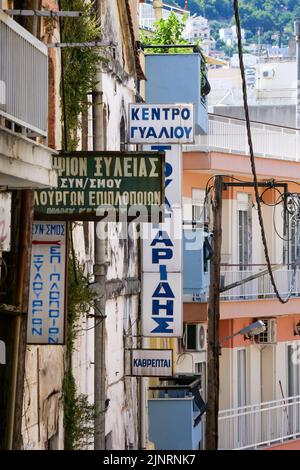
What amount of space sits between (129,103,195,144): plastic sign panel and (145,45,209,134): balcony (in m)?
7.19

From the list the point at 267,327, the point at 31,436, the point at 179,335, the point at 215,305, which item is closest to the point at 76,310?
the point at 31,436

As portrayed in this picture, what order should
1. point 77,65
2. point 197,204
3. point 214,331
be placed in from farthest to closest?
point 197,204 → point 214,331 → point 77,65

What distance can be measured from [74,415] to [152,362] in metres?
4.05

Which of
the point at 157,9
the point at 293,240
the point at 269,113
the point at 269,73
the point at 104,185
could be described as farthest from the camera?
the point at 269,73

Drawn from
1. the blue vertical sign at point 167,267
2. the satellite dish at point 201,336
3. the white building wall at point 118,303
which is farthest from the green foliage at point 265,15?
the blue vertical sign at point 167,267

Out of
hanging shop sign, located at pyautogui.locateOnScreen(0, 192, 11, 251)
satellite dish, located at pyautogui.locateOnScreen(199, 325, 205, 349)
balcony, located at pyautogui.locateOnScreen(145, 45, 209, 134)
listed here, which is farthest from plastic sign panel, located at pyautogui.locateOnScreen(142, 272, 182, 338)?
satellite dish, located at pyautogui.locateOnScreen(199, 325, 205, 349)

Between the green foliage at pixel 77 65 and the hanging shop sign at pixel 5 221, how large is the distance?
5.09 meters

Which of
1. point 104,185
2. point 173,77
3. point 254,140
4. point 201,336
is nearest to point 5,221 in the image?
point 104,185

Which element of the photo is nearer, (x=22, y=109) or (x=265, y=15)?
(x=22, y=109)

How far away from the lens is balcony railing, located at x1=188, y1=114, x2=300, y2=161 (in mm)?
34531

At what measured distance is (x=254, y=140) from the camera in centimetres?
3688

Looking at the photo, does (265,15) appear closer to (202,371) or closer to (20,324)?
(202,371)

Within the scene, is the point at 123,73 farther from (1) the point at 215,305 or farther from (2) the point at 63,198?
(2) the point at 63,198

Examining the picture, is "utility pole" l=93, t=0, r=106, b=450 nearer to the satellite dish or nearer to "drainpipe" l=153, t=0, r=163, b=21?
the satellite dish
